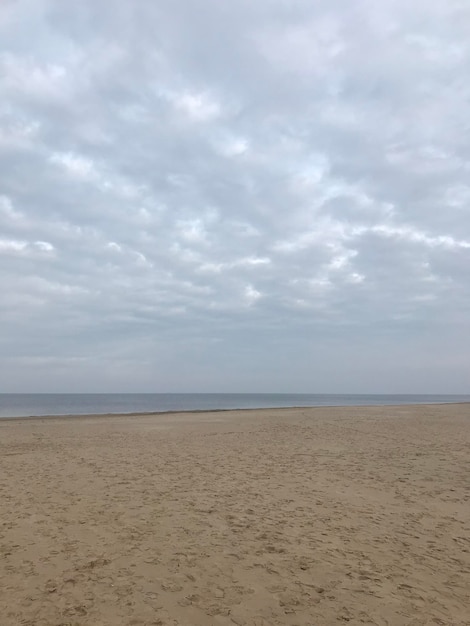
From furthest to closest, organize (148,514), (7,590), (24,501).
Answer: (24,501), (148,514), (7,590)

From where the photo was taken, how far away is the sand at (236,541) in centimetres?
515

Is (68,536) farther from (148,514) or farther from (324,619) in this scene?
(324,619)

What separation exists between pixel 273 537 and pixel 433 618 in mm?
3028

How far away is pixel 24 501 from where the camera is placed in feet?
32.0

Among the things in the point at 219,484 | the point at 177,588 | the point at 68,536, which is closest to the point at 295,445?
the point at 219,484

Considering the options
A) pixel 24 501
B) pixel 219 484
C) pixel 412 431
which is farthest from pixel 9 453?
pixel 412 431

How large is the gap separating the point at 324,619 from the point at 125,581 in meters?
2.52

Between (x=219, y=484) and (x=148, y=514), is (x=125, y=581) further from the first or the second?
(x=219, y=484)

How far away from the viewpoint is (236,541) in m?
7.34

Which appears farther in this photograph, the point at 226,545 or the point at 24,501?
the point at 24,501

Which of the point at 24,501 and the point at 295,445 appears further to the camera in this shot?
the point at 295,445

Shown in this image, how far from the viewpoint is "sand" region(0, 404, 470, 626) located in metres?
5.15

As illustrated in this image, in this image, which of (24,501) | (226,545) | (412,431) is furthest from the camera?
(412,431)

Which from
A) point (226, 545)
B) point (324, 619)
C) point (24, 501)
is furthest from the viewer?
point (24, 501)
